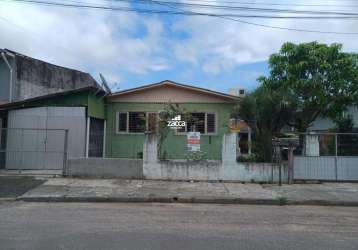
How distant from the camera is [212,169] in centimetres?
1606

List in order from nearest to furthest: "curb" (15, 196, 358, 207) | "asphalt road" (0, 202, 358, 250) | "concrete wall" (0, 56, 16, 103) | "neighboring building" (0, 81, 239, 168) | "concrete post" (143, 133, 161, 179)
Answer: "asphalt road" (0, 202, 358, 250) → "curb" (15, 196, 358, 207) → "concrete post" (143, 133, 161, 179) → "neighboring building" (0, 81, 239, 168) → "concrete wall" (0, 56, 16, 103)

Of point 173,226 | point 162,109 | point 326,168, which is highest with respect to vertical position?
point 162,109

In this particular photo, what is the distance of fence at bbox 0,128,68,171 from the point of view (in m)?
17.9

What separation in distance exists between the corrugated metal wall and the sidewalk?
2.78 meters

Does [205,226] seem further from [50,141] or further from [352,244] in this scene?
[50,141]

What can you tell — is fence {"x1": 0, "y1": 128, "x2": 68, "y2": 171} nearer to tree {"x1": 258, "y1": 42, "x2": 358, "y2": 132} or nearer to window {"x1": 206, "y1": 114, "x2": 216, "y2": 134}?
window {"x1": 206, "y1": 114, "x2": 216, "y2": 134}

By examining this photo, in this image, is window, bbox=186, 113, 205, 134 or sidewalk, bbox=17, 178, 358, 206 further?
window, bbox=186, 113, 205, 134

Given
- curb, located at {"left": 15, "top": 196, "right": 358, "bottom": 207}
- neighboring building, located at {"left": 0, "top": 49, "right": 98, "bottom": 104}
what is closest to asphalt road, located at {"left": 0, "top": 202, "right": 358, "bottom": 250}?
curb, located at {"left": 15, "top": 196, "right": 358, "bottom": 207}

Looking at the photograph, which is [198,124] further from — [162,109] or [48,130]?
[48,130]

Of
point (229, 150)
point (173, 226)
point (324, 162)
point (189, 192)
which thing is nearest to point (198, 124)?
point (229, 150)

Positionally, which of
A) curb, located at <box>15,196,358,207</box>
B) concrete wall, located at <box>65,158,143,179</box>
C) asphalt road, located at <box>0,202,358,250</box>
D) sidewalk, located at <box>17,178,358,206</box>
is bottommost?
asphalt road, located at <box>0,202,358,250</box>

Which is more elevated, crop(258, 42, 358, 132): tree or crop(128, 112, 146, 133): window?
crop(258, 42, 358, 132): tree

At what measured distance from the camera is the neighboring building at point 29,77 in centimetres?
2239

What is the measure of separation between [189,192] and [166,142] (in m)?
7.31
